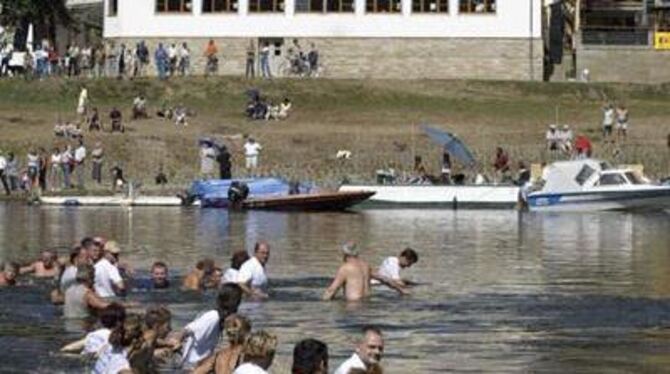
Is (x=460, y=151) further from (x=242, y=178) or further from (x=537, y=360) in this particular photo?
(x=537, y=360)

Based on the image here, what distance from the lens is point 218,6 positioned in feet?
315

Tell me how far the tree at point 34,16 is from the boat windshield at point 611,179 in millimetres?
40168

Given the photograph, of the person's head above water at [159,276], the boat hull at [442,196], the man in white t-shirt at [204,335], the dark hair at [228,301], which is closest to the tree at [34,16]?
the boat hull at [442,196]

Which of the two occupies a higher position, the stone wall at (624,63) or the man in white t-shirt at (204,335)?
the stone wall at (624,63)

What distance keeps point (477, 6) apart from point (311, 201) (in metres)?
28.2

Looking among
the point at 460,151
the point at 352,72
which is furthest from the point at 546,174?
the point at 352,72

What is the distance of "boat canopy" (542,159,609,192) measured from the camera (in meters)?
71.1

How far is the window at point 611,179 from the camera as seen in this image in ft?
233

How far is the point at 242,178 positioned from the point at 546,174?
439 inches

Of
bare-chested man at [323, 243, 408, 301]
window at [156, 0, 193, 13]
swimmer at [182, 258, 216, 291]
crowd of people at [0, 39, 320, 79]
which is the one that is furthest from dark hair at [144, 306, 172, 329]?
window at [156, 0, 193, 13]

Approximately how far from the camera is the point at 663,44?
97.4m

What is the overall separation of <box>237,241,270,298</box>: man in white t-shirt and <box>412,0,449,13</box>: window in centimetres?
5856

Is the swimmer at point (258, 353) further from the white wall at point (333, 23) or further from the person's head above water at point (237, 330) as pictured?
the white wall at point (333, 23)

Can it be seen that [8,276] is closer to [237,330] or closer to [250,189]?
[237,330]
